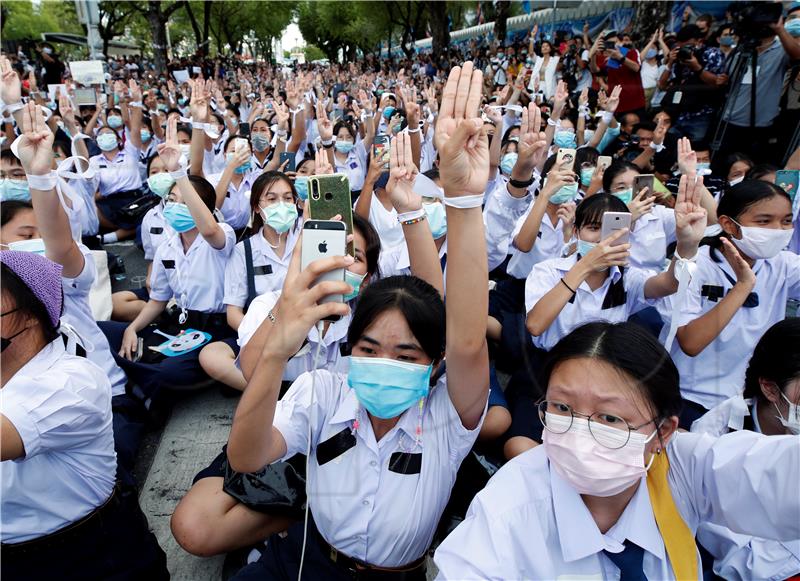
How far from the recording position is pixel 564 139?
635cm

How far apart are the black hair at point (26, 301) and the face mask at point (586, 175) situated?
4.58 metres

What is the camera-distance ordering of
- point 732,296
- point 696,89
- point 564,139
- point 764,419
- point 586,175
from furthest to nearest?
point 696,89 → point 564,139 → point 586,175 → point 732,296 → point 764,419

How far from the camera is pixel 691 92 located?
7.14 m

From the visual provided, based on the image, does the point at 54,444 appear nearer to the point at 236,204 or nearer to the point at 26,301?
the point at 26,301

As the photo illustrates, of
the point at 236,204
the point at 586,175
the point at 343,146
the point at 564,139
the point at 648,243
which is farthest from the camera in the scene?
the point at 564,139

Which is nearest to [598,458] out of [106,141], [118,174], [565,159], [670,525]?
[670,525]

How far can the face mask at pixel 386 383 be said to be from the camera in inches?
63.0

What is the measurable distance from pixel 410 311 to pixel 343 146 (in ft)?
16.1

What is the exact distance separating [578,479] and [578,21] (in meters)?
20.6

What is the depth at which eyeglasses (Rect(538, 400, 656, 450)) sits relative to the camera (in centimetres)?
129

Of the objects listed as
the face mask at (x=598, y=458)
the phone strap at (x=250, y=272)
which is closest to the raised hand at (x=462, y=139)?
the face mask at (x=598, y=458)

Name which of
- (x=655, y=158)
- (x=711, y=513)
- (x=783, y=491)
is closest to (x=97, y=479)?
(x=711, y=513)

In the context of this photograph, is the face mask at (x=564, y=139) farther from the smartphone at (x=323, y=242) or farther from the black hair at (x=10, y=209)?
the smartphone at (x=323, y=242)

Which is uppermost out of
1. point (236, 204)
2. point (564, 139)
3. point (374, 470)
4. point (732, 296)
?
point (564, 139)
